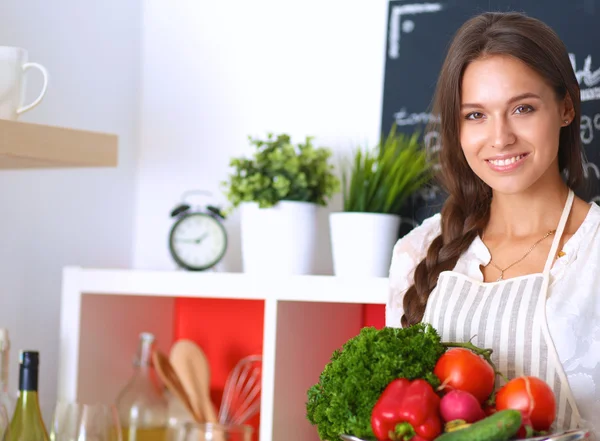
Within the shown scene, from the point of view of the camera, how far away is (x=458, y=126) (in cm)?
144

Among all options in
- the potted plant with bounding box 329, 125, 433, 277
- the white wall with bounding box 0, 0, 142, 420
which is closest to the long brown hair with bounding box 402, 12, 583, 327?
the potted plant with bounding box 329, 125, 433, 277

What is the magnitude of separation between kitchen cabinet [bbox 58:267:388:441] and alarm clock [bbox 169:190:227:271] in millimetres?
85

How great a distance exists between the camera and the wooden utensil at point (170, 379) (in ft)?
6.41

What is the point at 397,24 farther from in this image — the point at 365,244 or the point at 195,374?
the point at 195,374

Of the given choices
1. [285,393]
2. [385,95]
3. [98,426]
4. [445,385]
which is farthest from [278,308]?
[445,385]

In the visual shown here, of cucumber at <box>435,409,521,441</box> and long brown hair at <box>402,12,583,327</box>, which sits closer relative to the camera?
cucumber at <box>435,409,521,441</box>

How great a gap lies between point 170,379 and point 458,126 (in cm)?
94

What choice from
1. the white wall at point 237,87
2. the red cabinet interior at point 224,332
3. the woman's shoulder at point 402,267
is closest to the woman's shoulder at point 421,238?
the woman's shoulder at point 402,267

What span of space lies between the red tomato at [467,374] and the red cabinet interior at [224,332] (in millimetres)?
1100

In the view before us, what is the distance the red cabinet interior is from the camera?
2115 mm

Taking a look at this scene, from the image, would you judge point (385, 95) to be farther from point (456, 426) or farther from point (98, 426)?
point (456, 426)

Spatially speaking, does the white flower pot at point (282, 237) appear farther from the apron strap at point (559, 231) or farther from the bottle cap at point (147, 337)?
the apron strap at point (559, 231)

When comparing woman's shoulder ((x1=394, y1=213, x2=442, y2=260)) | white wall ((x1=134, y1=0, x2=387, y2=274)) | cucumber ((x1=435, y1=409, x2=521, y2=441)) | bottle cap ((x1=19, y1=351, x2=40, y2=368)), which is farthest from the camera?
white wall ((x1=134, y1=0, x2=387, y2=274))

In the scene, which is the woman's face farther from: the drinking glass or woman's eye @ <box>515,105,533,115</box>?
the drinking glass
